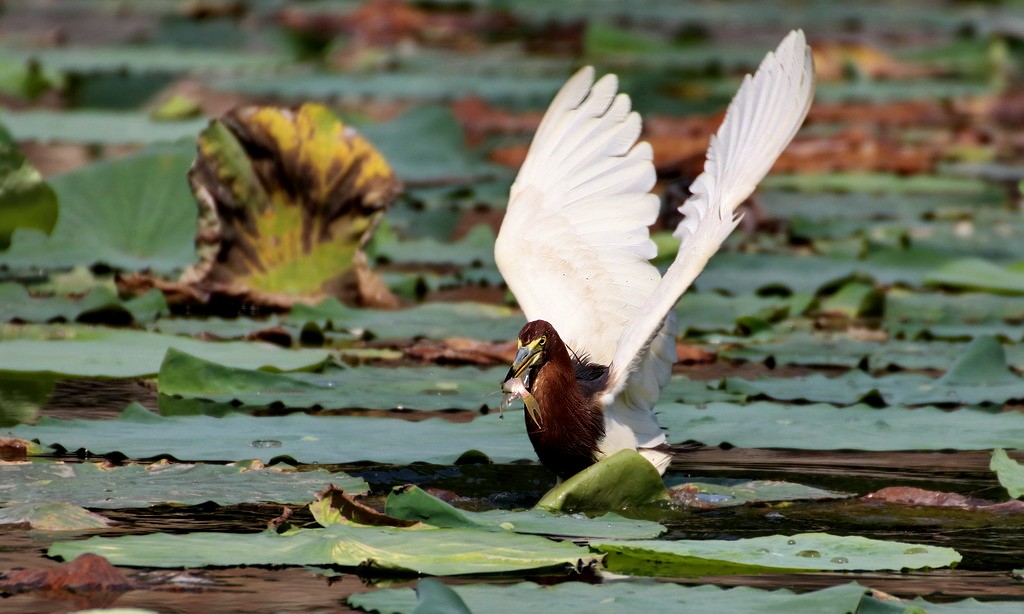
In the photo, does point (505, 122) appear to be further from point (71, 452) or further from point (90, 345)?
point (71, 452)

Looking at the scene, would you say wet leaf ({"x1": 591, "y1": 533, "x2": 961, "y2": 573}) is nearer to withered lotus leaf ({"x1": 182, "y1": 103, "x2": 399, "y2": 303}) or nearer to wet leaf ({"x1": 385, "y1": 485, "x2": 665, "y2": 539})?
wet leaf ({"x1": 385, "y1": 485, "x2": 665, "y2": 539})

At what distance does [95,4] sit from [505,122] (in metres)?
5.16

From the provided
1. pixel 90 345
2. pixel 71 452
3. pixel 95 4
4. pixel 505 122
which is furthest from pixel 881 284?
pixel 95 4

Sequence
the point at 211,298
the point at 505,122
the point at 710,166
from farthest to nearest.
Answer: the point at 505,122 < the point at 211,298 < the point at 710,166

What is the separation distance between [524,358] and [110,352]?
52.7 inches

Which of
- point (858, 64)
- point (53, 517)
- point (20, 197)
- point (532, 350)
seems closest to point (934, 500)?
point (532, 350)

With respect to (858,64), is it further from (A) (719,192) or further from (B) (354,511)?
(B) (354,511)

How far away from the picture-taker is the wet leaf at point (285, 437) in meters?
3.34

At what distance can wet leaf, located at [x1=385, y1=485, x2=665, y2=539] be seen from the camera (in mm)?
2775

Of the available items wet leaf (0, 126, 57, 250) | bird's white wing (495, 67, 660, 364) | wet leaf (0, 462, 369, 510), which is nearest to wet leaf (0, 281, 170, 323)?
wet leaf (0, 126, 57, 250)

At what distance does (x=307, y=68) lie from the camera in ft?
40.9

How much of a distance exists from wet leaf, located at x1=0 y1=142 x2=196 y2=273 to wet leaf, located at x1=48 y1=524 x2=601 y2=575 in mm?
3395

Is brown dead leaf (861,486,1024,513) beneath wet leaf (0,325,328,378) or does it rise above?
beneath

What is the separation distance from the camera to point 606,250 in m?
4.08
